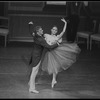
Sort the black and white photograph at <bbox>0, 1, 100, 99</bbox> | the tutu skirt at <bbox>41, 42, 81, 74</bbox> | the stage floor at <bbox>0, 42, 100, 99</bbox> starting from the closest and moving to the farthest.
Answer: the stage floor at <bbox>0, 42, 100, 99</bbox> → the black and white photograph at <bbox>0, 1, 100, 99</bbox> → the tutu skirt at <bbox>41, 42, 81, 74</bbox>

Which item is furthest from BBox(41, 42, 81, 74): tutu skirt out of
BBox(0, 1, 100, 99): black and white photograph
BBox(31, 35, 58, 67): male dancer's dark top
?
BBox(31, 35, 58, 67): male dancer's dark top

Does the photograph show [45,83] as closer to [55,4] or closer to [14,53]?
[14,53]

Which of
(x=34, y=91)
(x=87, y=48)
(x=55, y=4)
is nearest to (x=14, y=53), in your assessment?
(x=87, y=48)

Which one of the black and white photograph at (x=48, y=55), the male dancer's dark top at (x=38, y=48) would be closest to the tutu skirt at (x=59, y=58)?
the black and white photograph at (x=48, y=55)

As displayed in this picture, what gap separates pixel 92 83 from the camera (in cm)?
536

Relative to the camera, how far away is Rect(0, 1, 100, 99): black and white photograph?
469 centimetres

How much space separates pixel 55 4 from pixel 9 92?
7398 mm

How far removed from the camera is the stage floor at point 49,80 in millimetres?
4578

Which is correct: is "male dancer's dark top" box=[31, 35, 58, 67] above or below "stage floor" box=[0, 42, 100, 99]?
above

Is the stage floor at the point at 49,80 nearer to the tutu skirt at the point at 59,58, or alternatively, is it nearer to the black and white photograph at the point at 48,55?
the black and white photograph at the point at 48,55

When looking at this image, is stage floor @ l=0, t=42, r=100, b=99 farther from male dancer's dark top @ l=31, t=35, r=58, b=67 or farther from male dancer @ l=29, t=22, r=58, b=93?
male dancer's dark top @ l=31, t=35, r=58, b=67

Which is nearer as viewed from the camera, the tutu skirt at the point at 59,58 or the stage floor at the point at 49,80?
the stage floor at the point at 49,80

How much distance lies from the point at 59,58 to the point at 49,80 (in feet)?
2.69

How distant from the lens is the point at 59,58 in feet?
16.2
